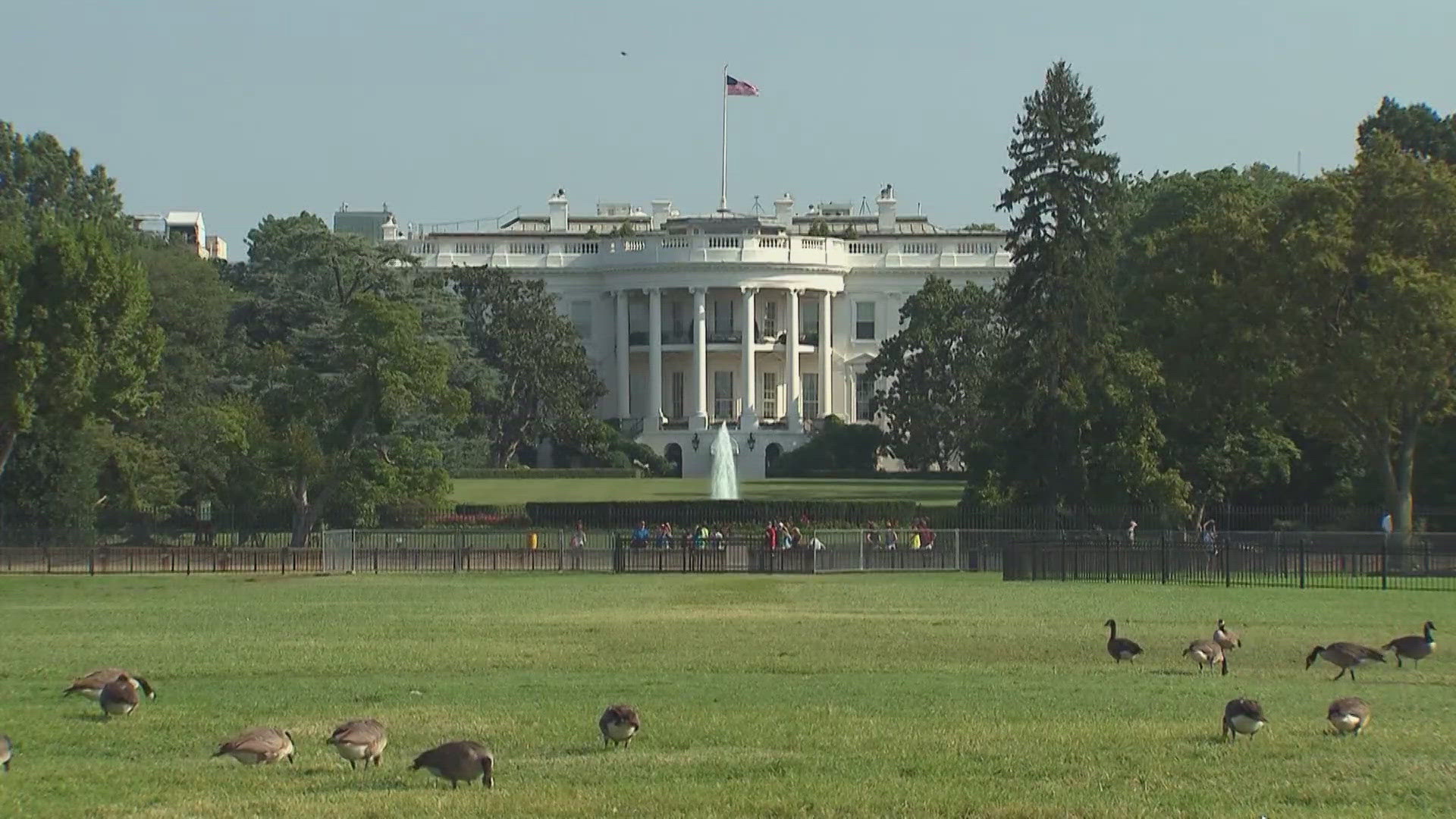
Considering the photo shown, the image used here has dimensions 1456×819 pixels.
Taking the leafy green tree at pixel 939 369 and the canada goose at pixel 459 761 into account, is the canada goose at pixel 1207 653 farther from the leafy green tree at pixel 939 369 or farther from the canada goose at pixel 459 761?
the leafy green tree at pixel 939 369

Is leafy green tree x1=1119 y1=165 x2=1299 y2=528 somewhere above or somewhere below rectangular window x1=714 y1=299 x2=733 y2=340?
below

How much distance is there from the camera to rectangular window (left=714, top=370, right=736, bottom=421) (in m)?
128

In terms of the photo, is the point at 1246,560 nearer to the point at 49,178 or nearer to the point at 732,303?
the point at 49,178

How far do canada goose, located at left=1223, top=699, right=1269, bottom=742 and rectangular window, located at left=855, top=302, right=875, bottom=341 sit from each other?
118115 mm

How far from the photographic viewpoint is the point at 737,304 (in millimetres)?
131000

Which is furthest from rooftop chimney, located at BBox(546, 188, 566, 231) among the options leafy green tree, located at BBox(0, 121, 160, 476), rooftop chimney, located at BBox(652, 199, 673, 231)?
leafy green tree, located at BBox(0, 121, 160, 476)

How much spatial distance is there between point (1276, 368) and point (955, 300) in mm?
43341

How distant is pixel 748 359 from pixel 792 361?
2.56 m

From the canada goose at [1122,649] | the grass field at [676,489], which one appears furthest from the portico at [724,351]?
the canada goose at [1122,649]

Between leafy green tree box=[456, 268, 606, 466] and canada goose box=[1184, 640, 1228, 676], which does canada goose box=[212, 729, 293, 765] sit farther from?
leafy green tree box=[456, 268, 606, 466]

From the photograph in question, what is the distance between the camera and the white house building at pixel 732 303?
12750cm

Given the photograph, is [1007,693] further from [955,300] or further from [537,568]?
[955,300]

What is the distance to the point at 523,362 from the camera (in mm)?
103750

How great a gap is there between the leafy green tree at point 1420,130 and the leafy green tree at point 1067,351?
466 inches
